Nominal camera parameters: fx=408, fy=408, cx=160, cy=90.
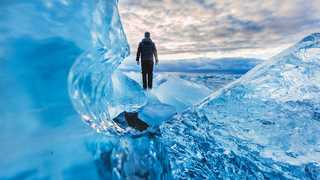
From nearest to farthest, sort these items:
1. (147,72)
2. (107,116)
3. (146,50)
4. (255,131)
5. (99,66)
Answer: (99,66) < (107,116) < (255,131) < (146,50) < (147,72)

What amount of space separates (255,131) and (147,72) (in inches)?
235

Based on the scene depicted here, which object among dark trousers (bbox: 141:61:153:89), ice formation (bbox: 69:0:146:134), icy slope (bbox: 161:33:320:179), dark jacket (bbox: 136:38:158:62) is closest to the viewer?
ice formation (bbox: 69:0:146:134)

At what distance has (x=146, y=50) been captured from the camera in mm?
8852

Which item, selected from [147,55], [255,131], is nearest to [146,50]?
[147,55]

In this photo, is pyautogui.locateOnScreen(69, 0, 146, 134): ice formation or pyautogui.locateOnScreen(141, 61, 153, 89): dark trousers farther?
pyautogui.locateOnScreen(141, 61, 153, 89): dark trousers

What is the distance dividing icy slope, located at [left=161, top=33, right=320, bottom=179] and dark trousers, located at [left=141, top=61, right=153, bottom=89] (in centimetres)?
524

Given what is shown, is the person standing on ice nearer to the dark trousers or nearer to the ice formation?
the dark trousers

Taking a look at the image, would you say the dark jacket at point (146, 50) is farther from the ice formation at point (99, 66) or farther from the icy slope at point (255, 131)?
the ice formation at point (99, 66)

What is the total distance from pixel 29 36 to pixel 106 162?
2.68ft

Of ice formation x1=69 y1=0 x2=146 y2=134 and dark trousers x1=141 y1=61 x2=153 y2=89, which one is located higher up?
ice formation x1=69 y1=0 x2=146 y2=134

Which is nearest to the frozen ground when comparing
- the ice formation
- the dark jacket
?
the ice formation

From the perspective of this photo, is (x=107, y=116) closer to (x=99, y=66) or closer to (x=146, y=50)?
(x=99, y=66)

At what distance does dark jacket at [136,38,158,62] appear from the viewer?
886cm

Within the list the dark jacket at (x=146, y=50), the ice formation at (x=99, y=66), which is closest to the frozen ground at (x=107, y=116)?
the ice formation at (x=99, y=66)
